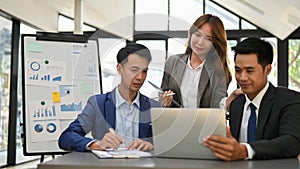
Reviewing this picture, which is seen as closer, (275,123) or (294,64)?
(275,123)

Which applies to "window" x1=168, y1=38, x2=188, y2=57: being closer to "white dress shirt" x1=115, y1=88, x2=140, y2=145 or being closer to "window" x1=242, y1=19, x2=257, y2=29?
"white dress shirt" x1=115, y1=88, x2=140, y2=145

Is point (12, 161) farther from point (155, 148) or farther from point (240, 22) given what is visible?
point (155, 148)

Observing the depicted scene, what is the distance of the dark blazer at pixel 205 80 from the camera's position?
1719 mm

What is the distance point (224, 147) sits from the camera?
133cm

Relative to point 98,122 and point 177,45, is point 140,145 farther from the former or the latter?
point 177,45

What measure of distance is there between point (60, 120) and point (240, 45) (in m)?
2.35

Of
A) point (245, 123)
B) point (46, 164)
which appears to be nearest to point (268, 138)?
point (245, 123)

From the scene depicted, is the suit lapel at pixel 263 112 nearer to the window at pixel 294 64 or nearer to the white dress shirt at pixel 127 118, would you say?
the white dress shirt at pixel 127 118

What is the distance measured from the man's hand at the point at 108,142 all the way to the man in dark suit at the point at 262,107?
1.30 ft

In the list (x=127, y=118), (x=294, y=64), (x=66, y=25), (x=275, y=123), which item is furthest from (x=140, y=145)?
(x=66, y=25)

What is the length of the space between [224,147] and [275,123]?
34 centimetres

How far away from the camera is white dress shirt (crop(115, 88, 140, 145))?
178 cm

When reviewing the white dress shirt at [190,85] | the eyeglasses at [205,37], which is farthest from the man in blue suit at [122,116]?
the eyeglasses at [205,37]

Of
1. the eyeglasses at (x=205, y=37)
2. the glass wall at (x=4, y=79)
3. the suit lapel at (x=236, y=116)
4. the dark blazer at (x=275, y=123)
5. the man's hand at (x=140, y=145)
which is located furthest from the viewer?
the glass wall at (x=4, y=79)
